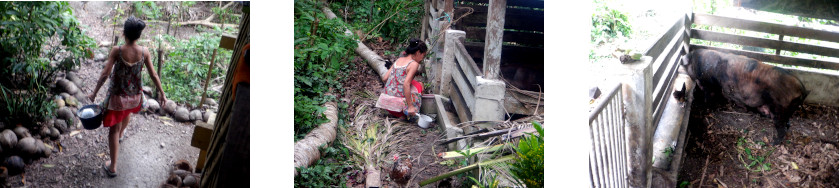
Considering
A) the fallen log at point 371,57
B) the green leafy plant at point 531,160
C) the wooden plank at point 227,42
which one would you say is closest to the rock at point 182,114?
the wooden plank at point 227,42

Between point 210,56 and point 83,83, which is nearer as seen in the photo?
point 83,83

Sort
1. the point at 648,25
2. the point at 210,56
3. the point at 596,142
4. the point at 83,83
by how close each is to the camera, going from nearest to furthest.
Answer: the point at 83,83 → the point at 210,56 → the point at 596,142 → the point at 648,25

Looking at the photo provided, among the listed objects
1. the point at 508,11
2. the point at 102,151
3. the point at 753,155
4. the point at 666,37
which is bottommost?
the point at 753,155

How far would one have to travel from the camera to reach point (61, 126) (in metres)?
1.54

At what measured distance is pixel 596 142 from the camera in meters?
1.77

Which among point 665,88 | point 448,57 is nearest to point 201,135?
point 448,57

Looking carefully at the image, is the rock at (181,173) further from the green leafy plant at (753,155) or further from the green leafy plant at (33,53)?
the green leafy plant at (753,155)

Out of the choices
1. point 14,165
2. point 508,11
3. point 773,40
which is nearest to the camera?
point 14,165

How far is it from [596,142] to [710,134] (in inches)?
16.6

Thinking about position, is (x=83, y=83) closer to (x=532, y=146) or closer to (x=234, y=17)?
(x=234, y=17)

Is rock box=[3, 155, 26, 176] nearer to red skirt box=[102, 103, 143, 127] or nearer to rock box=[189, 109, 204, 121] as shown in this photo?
red skirt box=[102, 103, 143, 127]

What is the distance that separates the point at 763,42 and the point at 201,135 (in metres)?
2.00


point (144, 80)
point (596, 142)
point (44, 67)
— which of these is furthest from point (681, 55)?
point (44, 67)

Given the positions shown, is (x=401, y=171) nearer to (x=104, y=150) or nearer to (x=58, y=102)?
(x=104, y=150)
